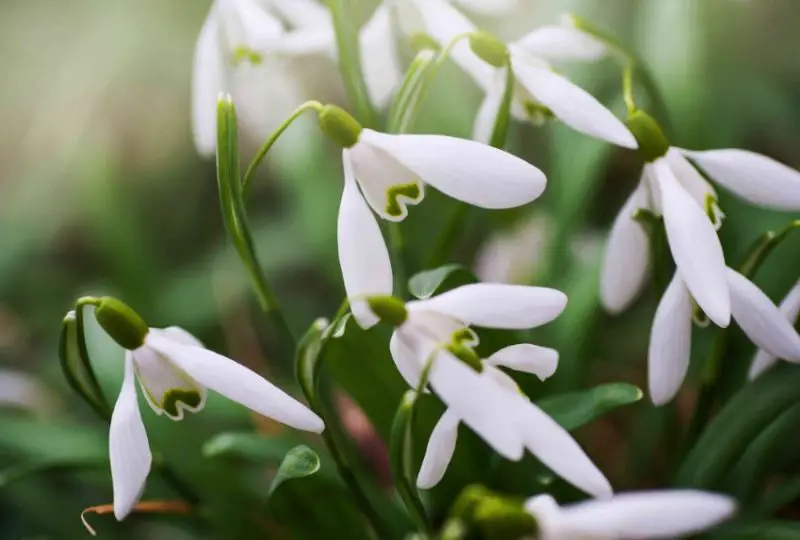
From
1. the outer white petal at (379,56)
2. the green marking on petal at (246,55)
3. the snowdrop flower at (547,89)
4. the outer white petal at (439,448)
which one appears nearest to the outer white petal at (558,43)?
Answer: the snowdrop flower at (547,89)

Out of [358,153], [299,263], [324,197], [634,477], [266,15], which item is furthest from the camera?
[299,263]

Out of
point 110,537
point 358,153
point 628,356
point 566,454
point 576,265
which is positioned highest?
point 358,153

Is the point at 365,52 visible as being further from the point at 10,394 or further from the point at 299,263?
the point at 10,394

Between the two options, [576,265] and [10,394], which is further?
[10,394]

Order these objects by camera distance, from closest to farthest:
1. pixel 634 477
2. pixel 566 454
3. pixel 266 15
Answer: pixel 566 454
pixel 266 15
pixel 634 477

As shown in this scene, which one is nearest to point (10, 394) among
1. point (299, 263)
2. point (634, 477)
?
point (299, 263)

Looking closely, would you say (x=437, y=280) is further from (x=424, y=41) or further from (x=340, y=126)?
(x=424, y=41)
